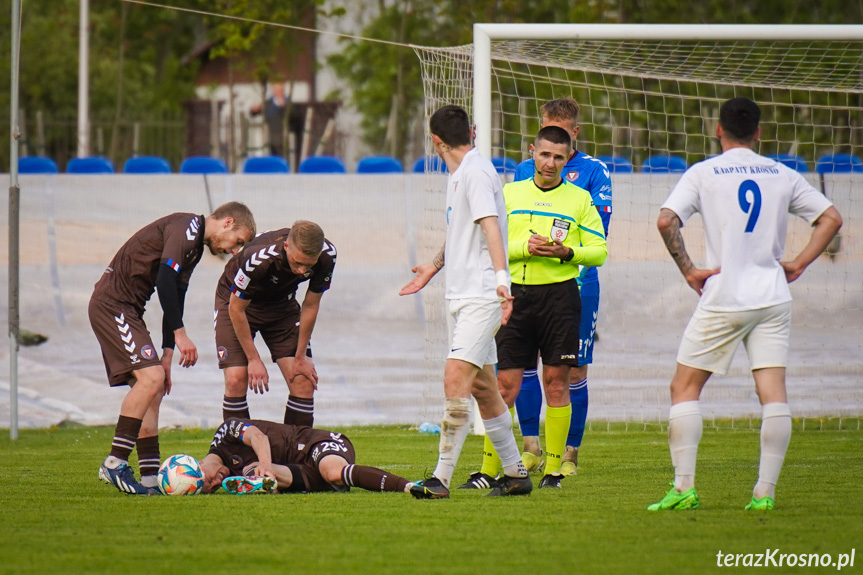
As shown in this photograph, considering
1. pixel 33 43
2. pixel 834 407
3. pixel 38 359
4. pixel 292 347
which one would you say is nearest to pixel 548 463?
pixel 292 347

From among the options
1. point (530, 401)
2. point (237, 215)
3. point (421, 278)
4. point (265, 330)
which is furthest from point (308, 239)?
point (530, 401)

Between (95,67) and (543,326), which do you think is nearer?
(543,326)

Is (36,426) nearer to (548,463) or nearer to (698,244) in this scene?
(548,463)

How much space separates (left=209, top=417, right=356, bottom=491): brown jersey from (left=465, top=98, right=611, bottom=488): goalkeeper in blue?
4.09 ft

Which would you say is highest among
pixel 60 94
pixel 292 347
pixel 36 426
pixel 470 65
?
pixel 60 94

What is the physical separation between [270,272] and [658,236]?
7901mm

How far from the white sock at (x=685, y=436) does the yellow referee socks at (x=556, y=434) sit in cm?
137

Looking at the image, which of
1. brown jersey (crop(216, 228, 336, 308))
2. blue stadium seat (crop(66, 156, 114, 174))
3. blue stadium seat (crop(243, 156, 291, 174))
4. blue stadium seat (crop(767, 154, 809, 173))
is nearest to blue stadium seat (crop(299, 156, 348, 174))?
blue stadium seat (crop(243, 156, 291, 174))

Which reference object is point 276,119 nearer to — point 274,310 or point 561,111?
point 274,310

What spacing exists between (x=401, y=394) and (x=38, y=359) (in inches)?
175

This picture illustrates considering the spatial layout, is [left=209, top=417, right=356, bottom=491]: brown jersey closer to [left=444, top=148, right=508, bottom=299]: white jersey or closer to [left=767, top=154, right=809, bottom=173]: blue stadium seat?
[left=444, top=148, right=508, bottom=299]: white jersey

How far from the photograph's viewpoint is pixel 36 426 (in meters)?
10.7

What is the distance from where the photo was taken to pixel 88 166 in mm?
18500

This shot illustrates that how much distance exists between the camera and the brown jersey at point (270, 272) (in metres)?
6.72
